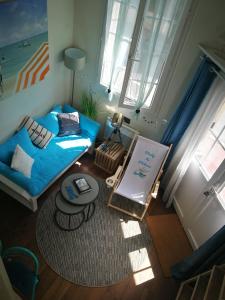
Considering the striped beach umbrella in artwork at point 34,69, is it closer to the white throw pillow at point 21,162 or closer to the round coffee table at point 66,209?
the white throw pillow at point 21,162

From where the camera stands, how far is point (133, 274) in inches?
114

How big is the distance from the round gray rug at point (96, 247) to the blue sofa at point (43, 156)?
1.41 ft

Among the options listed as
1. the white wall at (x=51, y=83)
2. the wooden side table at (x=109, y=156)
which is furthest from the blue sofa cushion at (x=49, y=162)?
the white wall at (x=51, y=83)

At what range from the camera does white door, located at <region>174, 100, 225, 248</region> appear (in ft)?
9.14

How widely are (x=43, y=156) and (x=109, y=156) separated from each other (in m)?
1.01

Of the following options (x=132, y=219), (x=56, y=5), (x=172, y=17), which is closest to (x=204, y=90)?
(x=172, y=17)

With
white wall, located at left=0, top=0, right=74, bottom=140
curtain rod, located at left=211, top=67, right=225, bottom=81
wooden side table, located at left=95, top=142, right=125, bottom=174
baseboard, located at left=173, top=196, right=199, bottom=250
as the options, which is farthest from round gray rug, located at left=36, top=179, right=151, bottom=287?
curtain rod, located at left=211, top=67, right=225, bottom=81

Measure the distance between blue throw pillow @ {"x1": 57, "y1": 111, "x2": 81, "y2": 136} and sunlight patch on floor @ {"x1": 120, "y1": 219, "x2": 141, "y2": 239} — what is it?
1.60 m

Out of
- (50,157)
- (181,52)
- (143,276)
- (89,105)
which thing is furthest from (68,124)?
(143,276)

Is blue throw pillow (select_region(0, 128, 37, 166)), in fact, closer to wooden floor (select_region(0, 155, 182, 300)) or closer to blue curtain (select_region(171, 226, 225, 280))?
wooden floor (select_region(0, 155, 182, 300))

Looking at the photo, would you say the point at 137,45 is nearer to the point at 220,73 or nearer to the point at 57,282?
the point at 220,73

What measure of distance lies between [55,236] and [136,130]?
6.69 feet

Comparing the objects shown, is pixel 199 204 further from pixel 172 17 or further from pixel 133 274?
pixel 172 17

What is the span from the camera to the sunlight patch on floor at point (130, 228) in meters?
3.25
